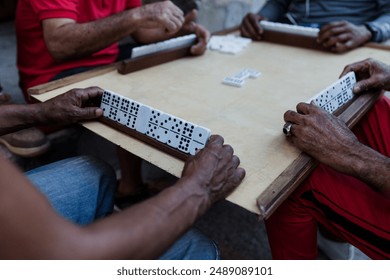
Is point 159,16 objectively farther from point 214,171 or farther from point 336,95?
point 214,171

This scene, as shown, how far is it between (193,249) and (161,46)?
2.85 feet

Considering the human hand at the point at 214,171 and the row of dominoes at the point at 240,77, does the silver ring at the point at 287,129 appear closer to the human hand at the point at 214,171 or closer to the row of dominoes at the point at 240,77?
the human hand at the point at 214,171

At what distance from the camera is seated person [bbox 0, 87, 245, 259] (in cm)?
54

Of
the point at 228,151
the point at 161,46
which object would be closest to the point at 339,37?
the point at 161,46

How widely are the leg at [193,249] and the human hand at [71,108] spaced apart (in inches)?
16.7

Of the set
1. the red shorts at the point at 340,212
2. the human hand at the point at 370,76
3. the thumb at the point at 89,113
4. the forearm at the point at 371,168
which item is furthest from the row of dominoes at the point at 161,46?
the forearm at the point at 371,168

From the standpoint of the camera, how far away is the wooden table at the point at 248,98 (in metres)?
0.88

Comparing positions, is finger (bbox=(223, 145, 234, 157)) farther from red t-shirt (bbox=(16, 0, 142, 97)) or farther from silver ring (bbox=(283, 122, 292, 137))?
red t-shirt (bbox=(16, 0, 142, 97))

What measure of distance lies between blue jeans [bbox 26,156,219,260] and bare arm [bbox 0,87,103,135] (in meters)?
0.14

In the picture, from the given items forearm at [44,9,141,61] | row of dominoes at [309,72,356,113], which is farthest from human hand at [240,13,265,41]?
row of dominoes at [309,72,356,113]

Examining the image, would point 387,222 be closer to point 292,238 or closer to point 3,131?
point 292,238

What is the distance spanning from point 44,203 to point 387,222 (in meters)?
0.76

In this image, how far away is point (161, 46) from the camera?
4.97ft
